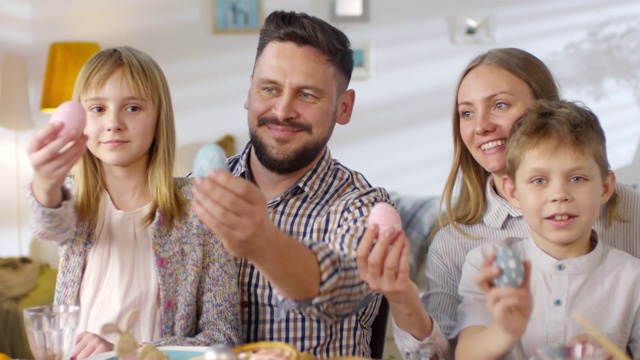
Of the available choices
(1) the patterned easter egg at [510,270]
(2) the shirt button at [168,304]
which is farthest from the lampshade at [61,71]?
(1) the patterned easter egg at [510,270]

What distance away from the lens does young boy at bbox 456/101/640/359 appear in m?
1.60

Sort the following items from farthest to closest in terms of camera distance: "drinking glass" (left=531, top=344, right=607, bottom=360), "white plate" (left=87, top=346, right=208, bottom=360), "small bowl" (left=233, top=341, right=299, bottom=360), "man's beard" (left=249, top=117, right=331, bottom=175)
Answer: "man's beard" (left=249, top=117, right=331, bottom=175), "white plate" (left=87, top=346, right=208, bottom=360), "small bowl" (left=233, top=341, right=299, bottom=360), "drinking glass" (left=531, top=344, right=607, bottom=360)

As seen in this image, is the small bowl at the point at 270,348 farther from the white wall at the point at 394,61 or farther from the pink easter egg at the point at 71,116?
the white wall at the point at 394,61

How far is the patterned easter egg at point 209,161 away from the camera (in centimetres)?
130

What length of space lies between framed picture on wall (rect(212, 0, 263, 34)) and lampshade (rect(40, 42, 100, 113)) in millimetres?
808

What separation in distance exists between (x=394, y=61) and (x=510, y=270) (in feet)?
12.4

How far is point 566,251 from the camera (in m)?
1.65

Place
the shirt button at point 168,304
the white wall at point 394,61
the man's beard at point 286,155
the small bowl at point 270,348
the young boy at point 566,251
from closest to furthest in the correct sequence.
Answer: the small bowl at point 270,348 < the young boy at point 566,251 < the shirt button at point 168,304 < the man's beard at point 286,155 < the white wall at point 394,61

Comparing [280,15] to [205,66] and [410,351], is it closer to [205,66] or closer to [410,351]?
[410,351]

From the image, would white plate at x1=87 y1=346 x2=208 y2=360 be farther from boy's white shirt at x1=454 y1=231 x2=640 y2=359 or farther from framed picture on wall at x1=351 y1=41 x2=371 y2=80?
framed picture on wall at x1=351 y1=41 x2=371 y2=80

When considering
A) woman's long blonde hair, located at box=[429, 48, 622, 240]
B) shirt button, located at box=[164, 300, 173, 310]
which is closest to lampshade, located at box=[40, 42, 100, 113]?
woman's long blonde hair, located at box=[429, 48, 622, 240]

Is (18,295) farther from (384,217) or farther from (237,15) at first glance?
(384,217)

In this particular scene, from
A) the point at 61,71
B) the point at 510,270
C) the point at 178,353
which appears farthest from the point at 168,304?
the point at 61,71

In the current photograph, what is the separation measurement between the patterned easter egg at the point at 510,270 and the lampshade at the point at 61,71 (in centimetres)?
361
